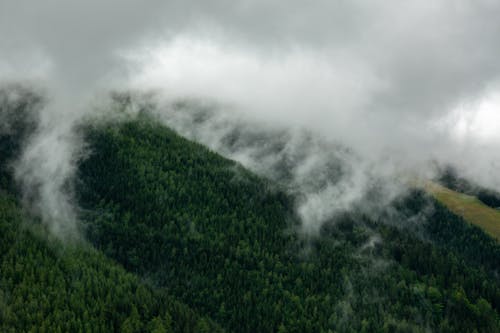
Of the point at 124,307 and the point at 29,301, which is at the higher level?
the point at 124,307

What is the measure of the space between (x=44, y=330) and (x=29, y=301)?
22.4 metres

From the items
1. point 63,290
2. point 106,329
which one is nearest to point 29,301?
point 63,290

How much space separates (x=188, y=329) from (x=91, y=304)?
131 feet

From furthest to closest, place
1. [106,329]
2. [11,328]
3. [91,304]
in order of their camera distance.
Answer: [91,304]
[106,329]
[11,328]

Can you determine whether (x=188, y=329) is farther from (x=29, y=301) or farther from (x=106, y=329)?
(x=29, y=301)

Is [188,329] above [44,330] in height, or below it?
above

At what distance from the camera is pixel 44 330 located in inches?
6786

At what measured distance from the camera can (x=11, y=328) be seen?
172m

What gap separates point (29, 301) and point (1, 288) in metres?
14.8

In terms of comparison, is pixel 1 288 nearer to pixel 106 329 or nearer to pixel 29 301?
pixel 29 301

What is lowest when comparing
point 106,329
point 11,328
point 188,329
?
point 11,328

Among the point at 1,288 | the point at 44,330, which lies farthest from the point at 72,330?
the point at 1,288

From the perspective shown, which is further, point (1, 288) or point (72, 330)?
point (1, 288)

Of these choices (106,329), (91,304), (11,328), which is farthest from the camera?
(91,304)
